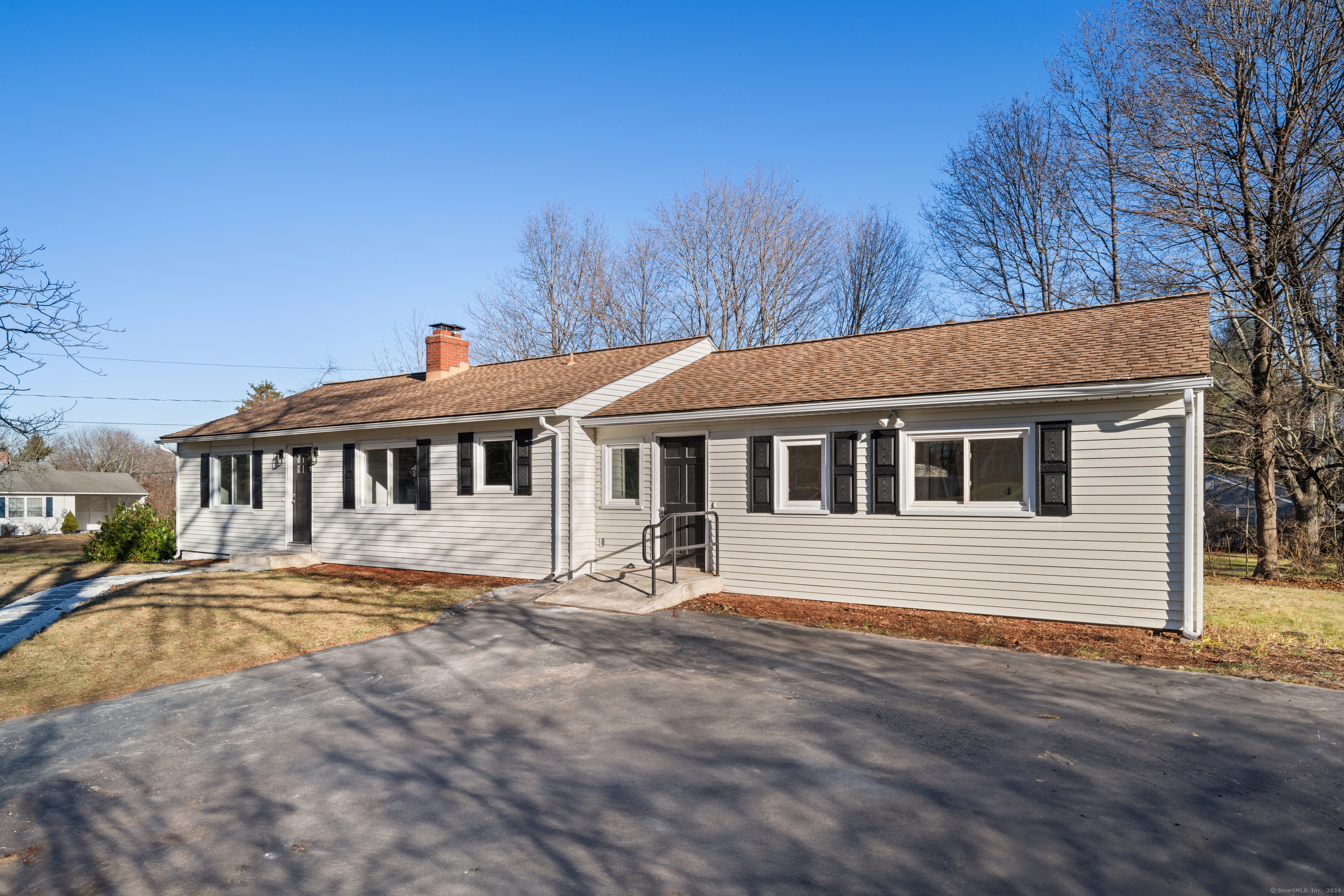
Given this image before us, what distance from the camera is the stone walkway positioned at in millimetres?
9531

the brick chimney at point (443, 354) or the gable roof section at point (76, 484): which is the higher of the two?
the brick chimney at point (443, 354)

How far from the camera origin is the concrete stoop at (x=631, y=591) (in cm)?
1061

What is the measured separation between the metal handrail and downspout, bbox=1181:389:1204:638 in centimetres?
604

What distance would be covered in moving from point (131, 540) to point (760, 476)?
1565 centimetres

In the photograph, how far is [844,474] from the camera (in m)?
10.7

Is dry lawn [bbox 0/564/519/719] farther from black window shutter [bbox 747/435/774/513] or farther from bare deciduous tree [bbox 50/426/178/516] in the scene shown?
bare deciduous tree [bbox 50/426/178/516]

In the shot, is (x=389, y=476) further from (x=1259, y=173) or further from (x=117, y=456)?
(x=117, y=456)

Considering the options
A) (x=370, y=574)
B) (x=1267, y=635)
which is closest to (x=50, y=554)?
(x=370, y=574)

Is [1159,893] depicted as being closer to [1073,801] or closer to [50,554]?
[1073,801]

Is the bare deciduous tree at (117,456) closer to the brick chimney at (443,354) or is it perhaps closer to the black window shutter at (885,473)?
the brick chimney at (443,354)

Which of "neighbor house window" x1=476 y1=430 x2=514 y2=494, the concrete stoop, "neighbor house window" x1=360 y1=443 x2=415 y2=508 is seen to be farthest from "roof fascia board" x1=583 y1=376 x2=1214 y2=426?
"neighbor house window" x1=360 y1=443 x2=415 y2=508

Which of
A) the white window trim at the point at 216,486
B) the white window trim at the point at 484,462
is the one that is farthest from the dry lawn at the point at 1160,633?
the white window trim at the point at 216,486

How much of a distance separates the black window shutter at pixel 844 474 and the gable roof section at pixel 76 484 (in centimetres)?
4069

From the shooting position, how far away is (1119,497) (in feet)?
29.2
